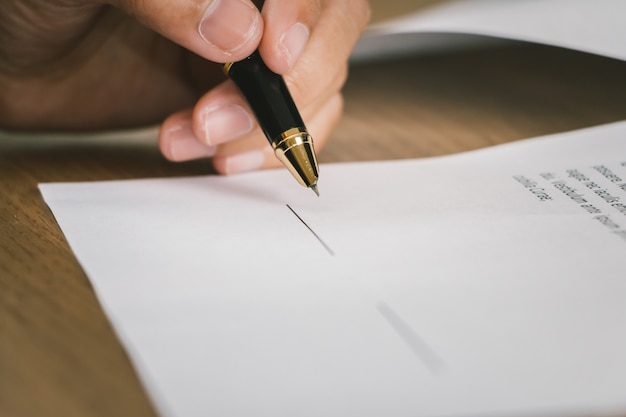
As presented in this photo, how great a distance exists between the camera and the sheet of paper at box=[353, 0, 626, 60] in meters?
0.60

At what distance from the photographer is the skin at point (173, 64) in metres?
0.48

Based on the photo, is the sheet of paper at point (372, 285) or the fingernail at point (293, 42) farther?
the fingernail at point (293, 42)

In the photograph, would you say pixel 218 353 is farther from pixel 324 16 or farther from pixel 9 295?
pixel 324 16

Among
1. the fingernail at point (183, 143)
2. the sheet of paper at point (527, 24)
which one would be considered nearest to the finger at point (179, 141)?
the fingernail at point (183, 143)

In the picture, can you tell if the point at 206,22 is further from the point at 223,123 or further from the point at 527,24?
the point at 527,24

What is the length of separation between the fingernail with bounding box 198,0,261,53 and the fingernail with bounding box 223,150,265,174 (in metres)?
0.09

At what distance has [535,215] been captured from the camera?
1.47 ft

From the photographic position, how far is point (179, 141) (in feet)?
1.83

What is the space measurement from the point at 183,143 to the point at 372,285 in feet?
0.81

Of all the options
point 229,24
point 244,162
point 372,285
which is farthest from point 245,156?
point 372,285

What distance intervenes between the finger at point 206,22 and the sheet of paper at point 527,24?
0.21 meters
